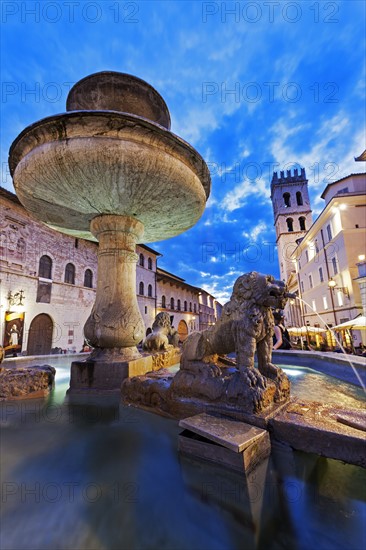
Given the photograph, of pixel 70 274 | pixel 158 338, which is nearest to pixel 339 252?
pixel 158 338

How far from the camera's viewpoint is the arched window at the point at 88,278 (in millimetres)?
17059

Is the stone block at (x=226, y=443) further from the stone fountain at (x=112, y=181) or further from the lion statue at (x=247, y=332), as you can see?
the stone fountain at (x=112, y=181)

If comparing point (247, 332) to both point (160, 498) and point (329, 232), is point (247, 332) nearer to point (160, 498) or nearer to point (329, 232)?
point (160, 498)

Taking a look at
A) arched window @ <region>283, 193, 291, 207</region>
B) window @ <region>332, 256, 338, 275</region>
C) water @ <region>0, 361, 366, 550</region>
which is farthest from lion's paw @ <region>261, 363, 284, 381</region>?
arched window @ <region>283, 193, 291, 207</region>

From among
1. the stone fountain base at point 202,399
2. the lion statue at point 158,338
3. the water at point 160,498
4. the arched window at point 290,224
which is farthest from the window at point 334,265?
the arched window at point 290,224

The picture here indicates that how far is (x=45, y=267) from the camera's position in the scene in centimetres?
1445

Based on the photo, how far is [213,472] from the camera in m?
1.54

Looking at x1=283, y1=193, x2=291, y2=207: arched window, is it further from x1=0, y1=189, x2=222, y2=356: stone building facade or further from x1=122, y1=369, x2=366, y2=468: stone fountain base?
x1=122, y1=369, x2=366, y2=468: stone fountain base

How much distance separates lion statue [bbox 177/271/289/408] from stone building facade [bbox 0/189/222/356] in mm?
12098

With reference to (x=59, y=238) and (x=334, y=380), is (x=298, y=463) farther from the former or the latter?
(x=59, y=238)

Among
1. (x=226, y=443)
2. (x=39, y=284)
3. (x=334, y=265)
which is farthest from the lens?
(x=334, y=265)

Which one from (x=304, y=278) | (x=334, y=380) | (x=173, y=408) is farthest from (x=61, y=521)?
(x=304, y=278)

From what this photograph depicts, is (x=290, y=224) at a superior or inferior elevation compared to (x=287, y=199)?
inferior

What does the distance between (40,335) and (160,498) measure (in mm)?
15047
